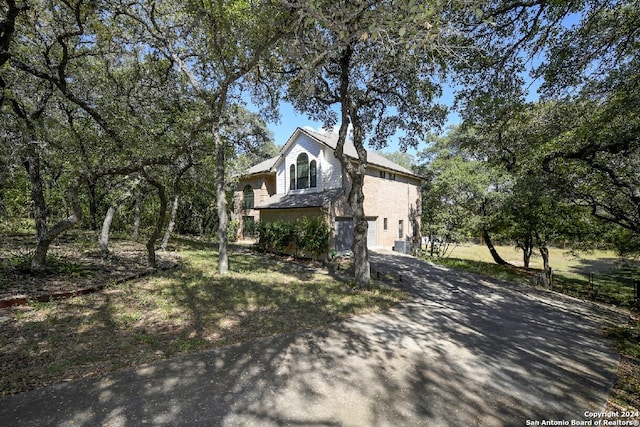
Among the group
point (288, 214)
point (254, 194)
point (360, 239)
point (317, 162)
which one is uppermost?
point (317, 162)

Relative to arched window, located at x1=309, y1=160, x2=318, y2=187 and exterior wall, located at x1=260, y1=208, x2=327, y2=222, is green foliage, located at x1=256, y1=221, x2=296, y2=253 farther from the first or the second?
arched window, located at x1=309, y1=160, x2=318, y2=187

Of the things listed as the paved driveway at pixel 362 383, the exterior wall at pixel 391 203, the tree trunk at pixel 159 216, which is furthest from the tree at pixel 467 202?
the tree trunk at pixel 159 216

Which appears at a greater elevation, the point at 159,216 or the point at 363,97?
the point at 363,97

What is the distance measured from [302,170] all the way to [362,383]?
15.3 metres

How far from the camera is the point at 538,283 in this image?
12.3m

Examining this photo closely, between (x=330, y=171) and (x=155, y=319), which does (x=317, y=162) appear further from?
(x=155, y=319)

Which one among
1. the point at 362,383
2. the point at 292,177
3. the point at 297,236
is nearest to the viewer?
the point at 362,383

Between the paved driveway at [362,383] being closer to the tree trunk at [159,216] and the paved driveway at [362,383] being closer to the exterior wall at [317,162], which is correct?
the tree trunk at [159,216]

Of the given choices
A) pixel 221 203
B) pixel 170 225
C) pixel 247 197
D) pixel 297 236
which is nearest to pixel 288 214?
pixel 297 236

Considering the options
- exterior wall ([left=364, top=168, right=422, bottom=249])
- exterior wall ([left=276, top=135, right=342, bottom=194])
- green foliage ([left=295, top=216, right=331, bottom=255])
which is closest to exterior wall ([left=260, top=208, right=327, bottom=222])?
green foliage ([left=295, top=216, right=331, bottom=255])

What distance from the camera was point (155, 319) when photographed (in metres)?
5.63

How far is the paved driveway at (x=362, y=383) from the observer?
10.2 ft

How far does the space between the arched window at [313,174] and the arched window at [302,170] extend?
27 cm

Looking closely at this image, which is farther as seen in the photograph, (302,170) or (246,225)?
(246,225)
